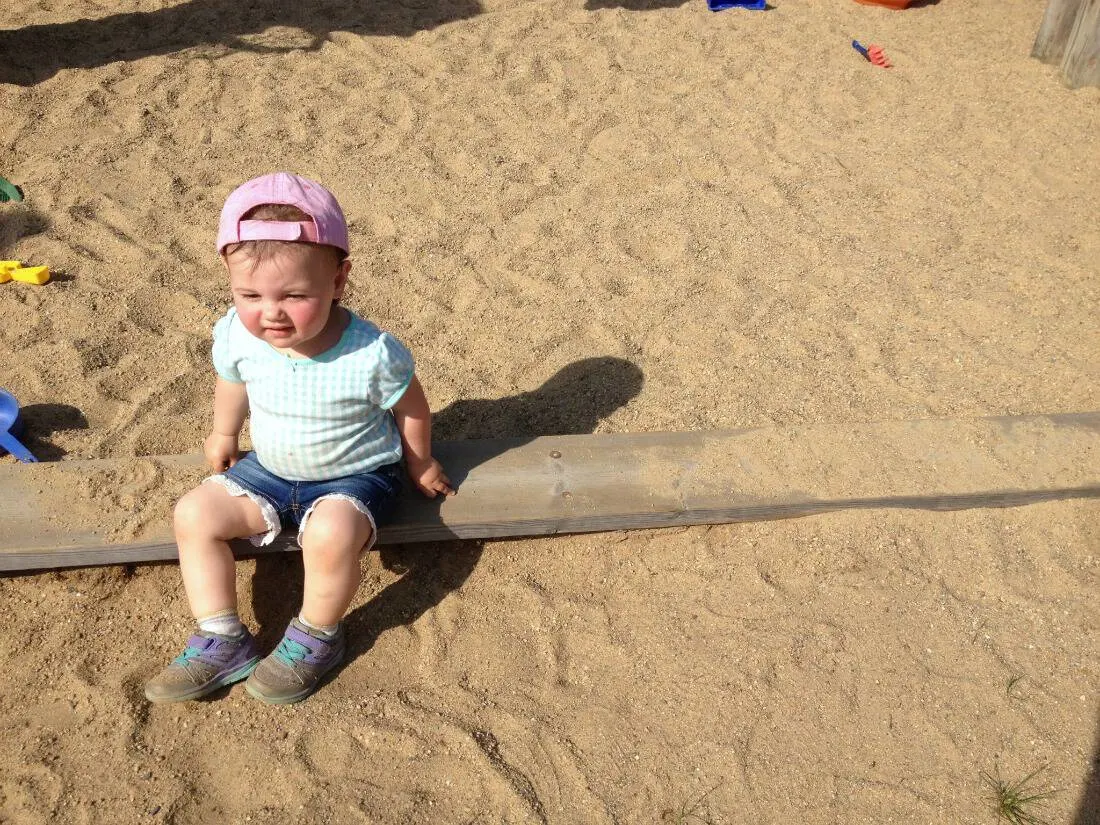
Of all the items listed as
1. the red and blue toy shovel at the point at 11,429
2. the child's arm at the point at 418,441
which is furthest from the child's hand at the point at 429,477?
the red and blue toy shovel at the point at 11,429

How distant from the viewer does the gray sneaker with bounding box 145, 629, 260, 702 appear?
227 centimetres

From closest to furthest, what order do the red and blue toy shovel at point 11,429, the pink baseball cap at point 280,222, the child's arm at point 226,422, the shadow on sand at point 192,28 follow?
the pink baseball cap at point 280,222, the child's arm at point 226,422, the red and blue toy shovel at point 11,429, the shadow on sand at point 192,28

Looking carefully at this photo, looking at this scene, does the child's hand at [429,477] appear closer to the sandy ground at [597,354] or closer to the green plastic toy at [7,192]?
the sandy ground at [597,354]

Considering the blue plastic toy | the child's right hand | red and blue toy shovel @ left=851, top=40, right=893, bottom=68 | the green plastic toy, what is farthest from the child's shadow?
the blue plastic toy

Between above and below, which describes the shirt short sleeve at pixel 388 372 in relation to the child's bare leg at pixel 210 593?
above

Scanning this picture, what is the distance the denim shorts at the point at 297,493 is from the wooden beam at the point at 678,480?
0.08 m

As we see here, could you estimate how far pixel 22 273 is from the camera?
3586 millimetres

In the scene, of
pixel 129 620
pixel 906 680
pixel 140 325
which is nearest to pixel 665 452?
pixel 906 680

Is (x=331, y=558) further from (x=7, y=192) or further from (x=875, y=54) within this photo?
(x=875, y=54)

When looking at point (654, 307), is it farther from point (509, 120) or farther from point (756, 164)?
point (509, 120)

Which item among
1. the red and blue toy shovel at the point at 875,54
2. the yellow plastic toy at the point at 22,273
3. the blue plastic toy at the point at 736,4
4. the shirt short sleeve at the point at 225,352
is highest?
the blue plastic toy at the point at 736,4

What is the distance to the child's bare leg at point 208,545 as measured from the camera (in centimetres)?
236

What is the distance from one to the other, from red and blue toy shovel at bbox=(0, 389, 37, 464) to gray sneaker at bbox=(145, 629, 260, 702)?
969 millimetres

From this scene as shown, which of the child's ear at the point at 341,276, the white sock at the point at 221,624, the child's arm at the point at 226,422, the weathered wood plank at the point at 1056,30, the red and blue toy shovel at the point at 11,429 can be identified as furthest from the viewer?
the weathered wood plank at the point at 1056,30
